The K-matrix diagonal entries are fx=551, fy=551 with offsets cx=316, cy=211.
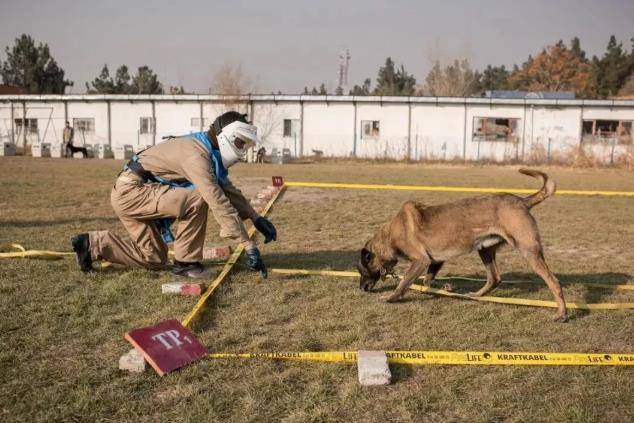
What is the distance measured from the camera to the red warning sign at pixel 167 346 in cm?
390

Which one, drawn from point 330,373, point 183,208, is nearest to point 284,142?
point 183,208

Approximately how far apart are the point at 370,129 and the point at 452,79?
2292cm

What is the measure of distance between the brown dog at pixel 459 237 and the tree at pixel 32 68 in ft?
226

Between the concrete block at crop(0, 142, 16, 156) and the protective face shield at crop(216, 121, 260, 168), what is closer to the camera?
the protective face shield at crop(216, 121, 260, 168)

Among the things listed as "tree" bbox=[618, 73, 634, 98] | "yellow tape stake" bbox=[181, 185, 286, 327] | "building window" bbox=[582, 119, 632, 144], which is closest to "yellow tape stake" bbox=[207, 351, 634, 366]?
"yellow tape stake" bbox=[181, 185, 286, 327]

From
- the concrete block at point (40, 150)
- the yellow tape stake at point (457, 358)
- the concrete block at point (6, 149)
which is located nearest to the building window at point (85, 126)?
the concrete block at point (6, 149)

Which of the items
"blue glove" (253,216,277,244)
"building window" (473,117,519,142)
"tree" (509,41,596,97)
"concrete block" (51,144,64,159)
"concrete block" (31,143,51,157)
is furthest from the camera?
"tree" (509,41,596,97)

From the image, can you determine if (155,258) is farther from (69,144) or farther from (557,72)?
(557,72)

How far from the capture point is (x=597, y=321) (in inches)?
207

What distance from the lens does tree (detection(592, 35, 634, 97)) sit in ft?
211

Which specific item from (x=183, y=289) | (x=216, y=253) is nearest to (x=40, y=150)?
(x=216, y=253)

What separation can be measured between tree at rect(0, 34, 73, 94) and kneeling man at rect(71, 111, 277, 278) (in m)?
67.3

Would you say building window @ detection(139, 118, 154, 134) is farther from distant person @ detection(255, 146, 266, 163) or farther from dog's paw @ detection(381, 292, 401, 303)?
dog's paw @ detection(381, 292, 401, 303)

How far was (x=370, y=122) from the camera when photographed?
128 feet
